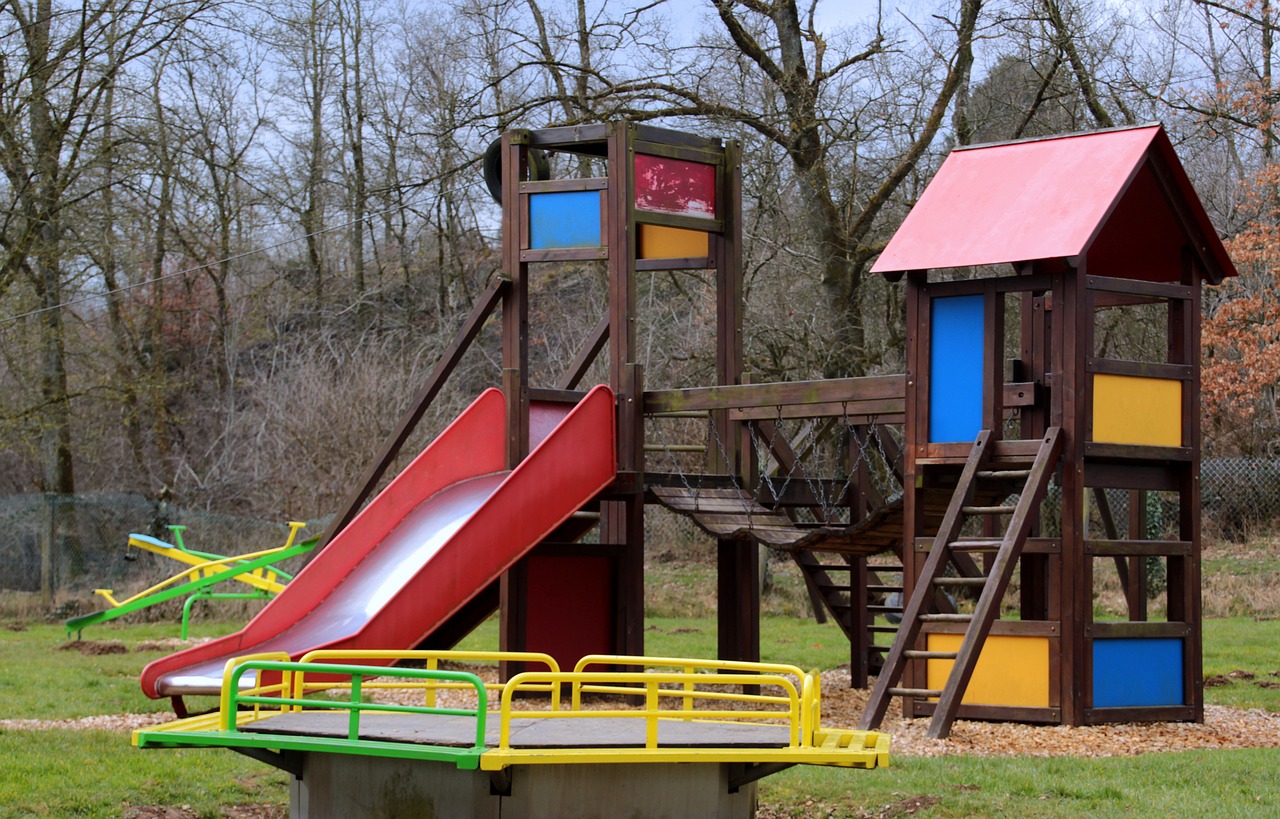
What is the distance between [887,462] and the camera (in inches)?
566

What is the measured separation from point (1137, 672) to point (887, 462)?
3775 millimetres

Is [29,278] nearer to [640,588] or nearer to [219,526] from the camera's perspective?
[219,526]

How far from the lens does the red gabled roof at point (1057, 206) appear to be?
11.0m

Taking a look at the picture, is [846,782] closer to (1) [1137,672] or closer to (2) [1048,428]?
(1) [1137,672]

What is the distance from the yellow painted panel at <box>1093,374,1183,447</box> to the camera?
11.1 meters

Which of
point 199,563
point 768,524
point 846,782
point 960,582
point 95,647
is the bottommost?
point 95,647

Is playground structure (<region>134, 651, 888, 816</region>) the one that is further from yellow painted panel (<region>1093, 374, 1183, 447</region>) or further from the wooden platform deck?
the wooden platform deck

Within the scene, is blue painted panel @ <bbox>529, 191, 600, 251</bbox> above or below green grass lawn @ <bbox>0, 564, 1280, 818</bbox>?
above

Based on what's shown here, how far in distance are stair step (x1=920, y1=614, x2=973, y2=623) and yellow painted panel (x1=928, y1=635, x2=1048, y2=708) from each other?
256mm

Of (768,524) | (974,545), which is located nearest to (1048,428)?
(974,545)

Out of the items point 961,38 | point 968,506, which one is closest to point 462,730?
point 968,506

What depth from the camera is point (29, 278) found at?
25.5 meters

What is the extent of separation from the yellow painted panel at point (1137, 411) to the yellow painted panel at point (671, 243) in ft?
14.8

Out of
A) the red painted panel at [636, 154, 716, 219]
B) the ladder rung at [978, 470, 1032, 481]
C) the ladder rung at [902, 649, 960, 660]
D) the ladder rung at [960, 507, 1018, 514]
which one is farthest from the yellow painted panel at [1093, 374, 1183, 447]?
the red painted panel at [636, 154, 716, 219]
